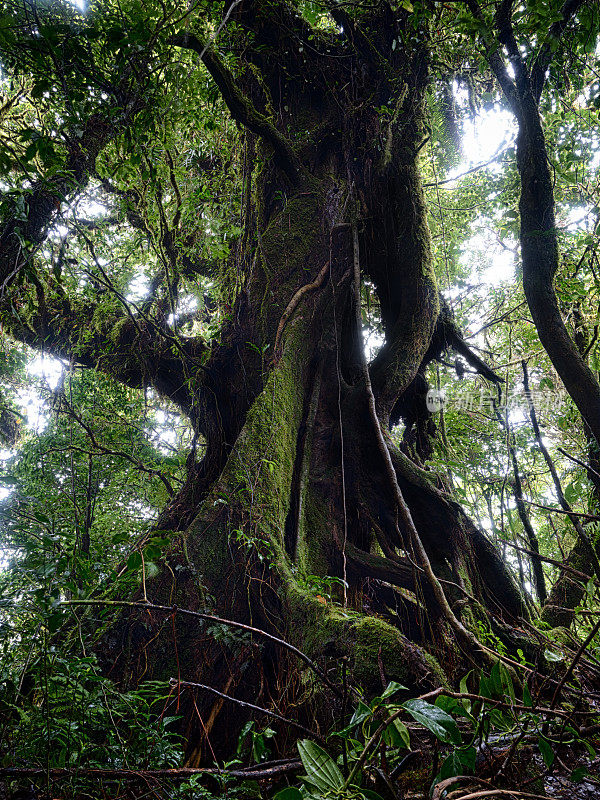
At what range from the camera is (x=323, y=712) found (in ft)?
5.79

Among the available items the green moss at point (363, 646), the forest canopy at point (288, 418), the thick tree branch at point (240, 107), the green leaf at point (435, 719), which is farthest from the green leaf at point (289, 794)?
the thick tree branch at point (240, 107)

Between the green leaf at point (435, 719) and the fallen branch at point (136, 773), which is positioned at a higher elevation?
the green leaf at point (435, 719)

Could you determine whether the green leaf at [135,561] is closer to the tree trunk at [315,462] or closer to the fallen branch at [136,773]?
the tree trunk at [315,462]

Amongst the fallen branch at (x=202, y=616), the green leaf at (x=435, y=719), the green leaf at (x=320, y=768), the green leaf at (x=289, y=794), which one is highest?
the green leaf at (x=435, y=719)

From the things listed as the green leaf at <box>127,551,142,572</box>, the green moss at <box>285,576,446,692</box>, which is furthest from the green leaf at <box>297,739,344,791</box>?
the green moss at <box>285,576,446,692</box>

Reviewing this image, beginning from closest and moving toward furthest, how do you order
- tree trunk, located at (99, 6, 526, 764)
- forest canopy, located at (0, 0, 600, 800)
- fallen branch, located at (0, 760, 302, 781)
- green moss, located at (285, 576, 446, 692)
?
fallen branch, located at (0, 760, 302, 781), forest canopy, located at (0, 0, 600, 800), green moss, located at (285, 576, 446, 692), tree trunk, located at (99, 6, 526, 764)

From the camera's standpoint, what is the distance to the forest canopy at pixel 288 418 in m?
1.31

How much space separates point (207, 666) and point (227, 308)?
283 centimetres

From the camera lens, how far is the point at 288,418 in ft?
11.0

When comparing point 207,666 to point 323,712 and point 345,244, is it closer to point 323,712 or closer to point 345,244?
point 323,712

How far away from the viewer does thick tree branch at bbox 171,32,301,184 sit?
3293 millimetres

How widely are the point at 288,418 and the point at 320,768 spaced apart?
253cm

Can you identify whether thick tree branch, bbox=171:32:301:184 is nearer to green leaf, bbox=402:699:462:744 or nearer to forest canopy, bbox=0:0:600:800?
forest canopy, bbox=0:0:600:800

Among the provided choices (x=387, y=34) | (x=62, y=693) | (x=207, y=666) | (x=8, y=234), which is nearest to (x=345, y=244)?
(x=387, y=34)
